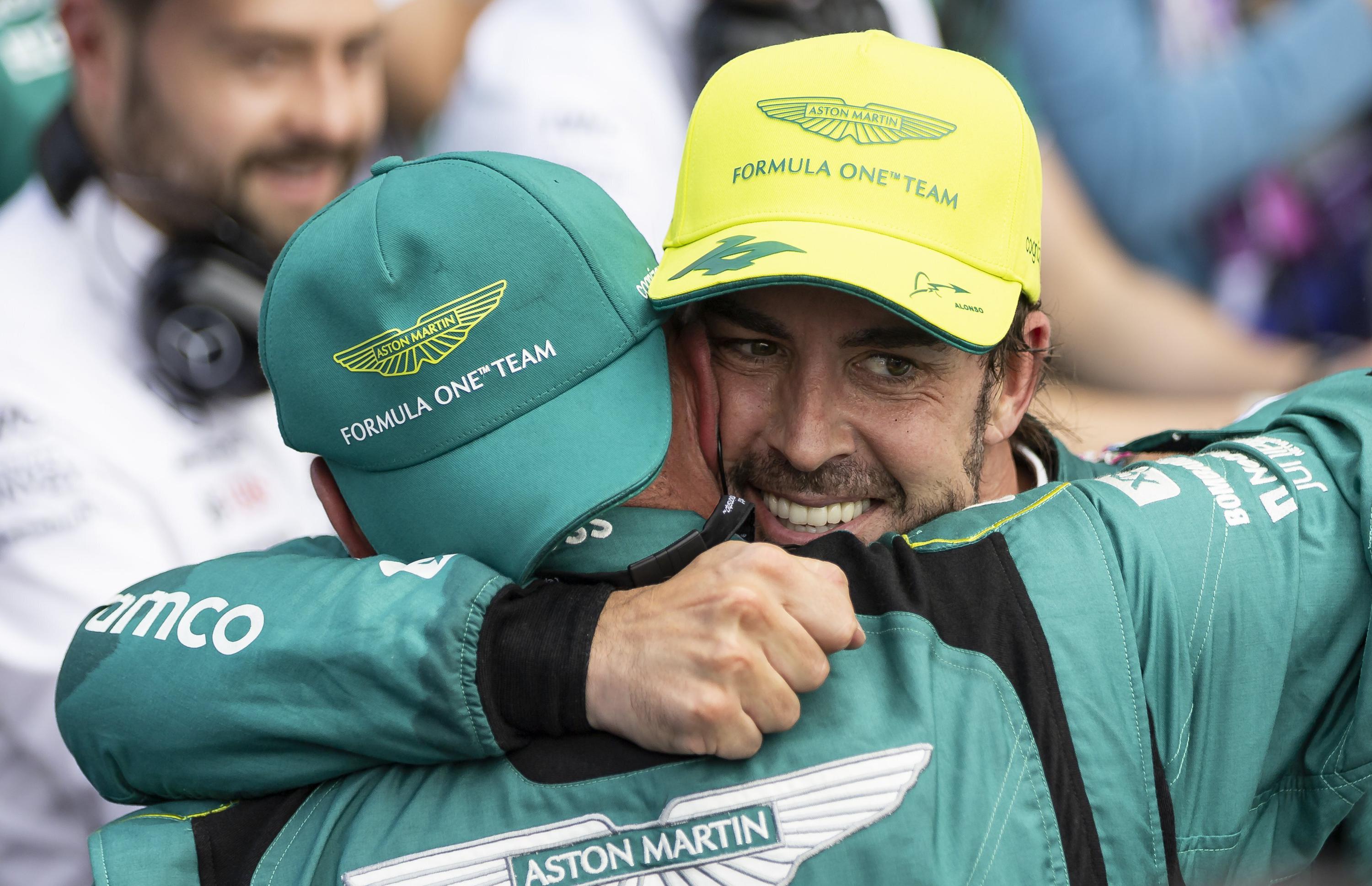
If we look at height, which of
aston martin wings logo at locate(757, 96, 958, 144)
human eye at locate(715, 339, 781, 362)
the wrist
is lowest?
the wrist

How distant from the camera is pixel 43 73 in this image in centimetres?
270

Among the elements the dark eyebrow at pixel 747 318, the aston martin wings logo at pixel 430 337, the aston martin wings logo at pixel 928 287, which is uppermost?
the aston martin wings logo at pixel 430 337

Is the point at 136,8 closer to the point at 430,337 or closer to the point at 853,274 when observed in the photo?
the point at 430,337

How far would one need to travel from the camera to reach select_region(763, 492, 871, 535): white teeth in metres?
1.81

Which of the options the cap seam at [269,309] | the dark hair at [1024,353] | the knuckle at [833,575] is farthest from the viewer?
the dark hair at [1024,353]

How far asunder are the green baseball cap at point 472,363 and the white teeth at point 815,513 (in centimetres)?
39

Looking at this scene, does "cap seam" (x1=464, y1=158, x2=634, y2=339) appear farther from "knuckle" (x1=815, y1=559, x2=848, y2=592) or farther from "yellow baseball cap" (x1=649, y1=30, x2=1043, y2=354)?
"knuckle" (x1=815, y1=559, x2=848, y2=592)

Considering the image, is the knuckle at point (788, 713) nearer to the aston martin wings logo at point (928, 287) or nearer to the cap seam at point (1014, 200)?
the aston martin wings logo at point (928, 287)

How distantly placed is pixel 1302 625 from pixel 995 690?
447 millimetres

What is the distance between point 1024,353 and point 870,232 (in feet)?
1.61

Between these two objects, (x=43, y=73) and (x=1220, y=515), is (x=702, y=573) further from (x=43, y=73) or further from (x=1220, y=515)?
(x=43, y=73)

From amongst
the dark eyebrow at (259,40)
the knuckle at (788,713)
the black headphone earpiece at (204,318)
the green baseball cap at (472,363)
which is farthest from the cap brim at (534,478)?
the dark eyebrow at (259,40)

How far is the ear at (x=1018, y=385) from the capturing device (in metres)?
1.93

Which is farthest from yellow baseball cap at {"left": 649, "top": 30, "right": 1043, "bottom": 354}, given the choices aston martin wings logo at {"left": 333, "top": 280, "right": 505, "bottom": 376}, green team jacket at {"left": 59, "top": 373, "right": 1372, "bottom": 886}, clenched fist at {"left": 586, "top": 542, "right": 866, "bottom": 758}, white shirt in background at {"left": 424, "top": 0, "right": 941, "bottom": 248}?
white shirt in background at {"left": 424, "top": 0, "right": 941, "bottom": 248}
